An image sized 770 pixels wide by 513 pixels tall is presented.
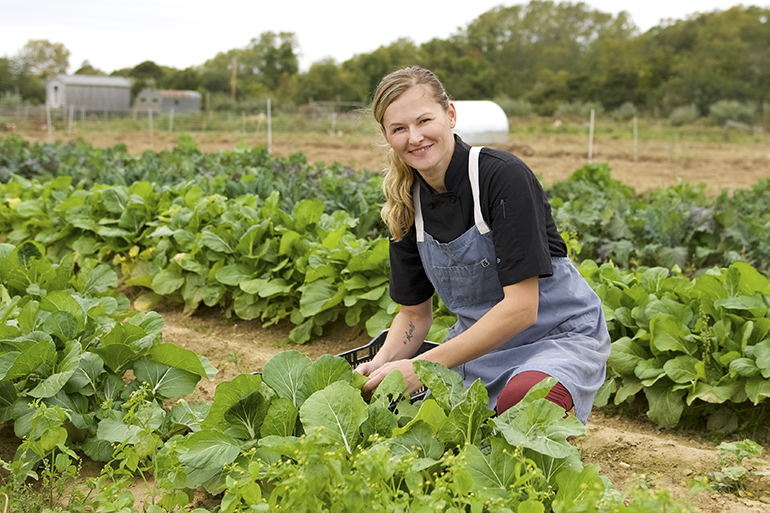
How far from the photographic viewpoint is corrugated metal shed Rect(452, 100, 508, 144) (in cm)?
1571

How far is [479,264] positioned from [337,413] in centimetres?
74

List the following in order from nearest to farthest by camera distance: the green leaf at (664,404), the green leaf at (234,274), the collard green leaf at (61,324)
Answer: the collard green leaf at (61,324)
the green leaf at (664,404)
the green leaf at (234,274)

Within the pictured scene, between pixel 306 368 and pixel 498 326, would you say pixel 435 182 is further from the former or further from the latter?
pixel 306 368

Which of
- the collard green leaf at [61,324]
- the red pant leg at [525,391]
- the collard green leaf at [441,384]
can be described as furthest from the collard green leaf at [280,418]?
the collard green leaf at [61,324]

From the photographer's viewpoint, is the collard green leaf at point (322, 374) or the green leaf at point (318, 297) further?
the green leaf at point (318, 297)

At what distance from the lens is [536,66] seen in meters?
55.0

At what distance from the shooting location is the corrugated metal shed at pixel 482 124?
1571cm

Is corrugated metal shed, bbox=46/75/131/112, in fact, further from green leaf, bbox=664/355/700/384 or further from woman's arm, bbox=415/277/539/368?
woman's arm, bbox=415/277/539/368

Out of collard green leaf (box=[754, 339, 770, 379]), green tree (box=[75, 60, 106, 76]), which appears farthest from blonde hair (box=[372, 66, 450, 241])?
green tree (box=[75, 60, 106, 76])

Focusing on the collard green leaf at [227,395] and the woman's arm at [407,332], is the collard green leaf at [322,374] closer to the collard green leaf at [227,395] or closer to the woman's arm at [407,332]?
the collard green leaf at [227,395]

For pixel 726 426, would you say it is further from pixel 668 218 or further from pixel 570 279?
pixel 668 218

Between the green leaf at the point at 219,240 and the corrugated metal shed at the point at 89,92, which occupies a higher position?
the corrugated metal shed at the point at 89,92

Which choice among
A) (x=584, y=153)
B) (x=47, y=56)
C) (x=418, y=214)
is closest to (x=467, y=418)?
(x=418, y=214)

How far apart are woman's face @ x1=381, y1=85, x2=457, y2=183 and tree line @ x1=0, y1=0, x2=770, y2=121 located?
3221 centimetres
